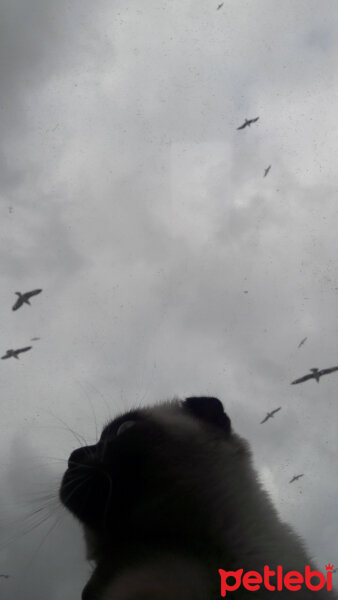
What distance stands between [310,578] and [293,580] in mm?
135

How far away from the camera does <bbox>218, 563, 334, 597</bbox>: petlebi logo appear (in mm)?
1829

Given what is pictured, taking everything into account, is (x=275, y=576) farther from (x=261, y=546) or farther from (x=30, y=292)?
(x=30, y=292)

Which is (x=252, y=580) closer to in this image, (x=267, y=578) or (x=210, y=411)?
(x=267, y=578)

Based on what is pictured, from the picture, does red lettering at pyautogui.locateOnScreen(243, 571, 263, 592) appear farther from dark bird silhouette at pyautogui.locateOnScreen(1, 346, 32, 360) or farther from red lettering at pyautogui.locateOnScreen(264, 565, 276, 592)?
dark bird silhouette at pyautogui.locateOnScreen(1, 346, 32, 360)

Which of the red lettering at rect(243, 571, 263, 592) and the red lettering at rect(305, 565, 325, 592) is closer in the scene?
the red lettering at rect(243, 571, 263, 592)

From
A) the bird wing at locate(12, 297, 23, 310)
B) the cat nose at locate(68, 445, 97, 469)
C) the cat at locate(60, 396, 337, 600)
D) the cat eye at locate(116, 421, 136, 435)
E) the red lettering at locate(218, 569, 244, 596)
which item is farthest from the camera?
the bird wing at locate(12, 297, 23, 310)

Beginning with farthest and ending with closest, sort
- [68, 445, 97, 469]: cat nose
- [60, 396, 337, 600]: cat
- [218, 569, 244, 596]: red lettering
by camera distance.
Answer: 1. [68, 445, 97, 469]: cat nose
2. [60, 396, 337, 600]: cat
3. [218, 569, 244, 596]: red lettering

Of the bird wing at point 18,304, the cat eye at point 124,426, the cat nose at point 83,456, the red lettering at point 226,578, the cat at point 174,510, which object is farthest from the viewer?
the bird wing at point 18,304

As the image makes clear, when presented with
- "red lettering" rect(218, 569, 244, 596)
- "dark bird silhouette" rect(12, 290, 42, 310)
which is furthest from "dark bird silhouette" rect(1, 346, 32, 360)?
"red lettering" rect(218, 569, 244, 596)

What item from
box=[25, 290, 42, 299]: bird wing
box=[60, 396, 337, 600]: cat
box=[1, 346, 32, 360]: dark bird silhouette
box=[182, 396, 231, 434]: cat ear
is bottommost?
box=[60, 396, 337, 600]: cat

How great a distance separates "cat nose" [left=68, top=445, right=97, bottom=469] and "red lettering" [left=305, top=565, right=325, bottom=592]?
0.98 m

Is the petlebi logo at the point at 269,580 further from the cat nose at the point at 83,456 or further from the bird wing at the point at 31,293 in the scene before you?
the bird wing at the point at 31,293

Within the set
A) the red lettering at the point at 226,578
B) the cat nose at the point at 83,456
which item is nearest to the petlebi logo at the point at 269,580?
the red lettering at the point at 226,578

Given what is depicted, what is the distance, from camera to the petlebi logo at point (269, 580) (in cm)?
183
